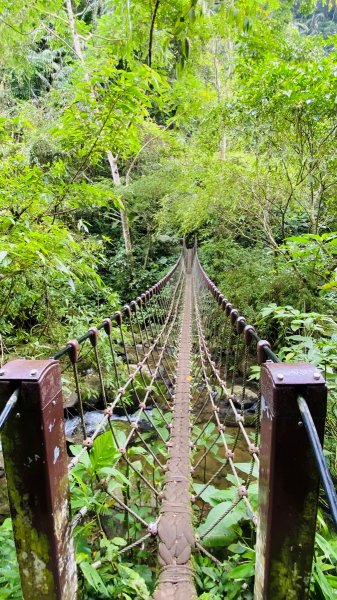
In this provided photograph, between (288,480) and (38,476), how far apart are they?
33cm

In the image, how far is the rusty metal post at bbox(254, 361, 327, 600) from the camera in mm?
420

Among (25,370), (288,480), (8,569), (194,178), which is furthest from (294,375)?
(194,178)

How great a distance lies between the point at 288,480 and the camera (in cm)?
43

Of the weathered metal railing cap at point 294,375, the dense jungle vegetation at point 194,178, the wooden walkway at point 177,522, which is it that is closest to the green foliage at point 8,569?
the dense jungle vegetation at point 194,178

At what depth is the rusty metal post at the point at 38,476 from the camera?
47cm

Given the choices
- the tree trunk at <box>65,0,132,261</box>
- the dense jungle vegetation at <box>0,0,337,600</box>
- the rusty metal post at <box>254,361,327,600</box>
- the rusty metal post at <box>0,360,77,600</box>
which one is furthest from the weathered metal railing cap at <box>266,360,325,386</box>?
the tree trunk at <box>65,0,132,261</box>

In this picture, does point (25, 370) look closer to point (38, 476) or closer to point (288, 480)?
point (38, 476)

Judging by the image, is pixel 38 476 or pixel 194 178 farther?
pixel 194 178

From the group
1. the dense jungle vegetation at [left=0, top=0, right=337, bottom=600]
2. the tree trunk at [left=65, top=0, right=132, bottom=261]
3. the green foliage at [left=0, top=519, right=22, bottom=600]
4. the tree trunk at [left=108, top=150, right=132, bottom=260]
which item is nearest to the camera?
the green foliage at [left=0, top=519, right=22, bottom=600]

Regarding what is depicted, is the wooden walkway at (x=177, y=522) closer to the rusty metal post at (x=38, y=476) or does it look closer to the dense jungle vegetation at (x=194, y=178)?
the dense jungle vegetation at (x=194, y=178)

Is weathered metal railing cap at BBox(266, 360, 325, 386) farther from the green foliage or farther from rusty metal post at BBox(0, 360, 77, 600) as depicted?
the green foliage

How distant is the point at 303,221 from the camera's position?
14.0ft

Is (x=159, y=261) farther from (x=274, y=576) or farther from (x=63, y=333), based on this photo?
(x=274, y=576)

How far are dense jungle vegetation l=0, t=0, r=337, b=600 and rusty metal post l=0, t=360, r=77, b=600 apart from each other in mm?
154
